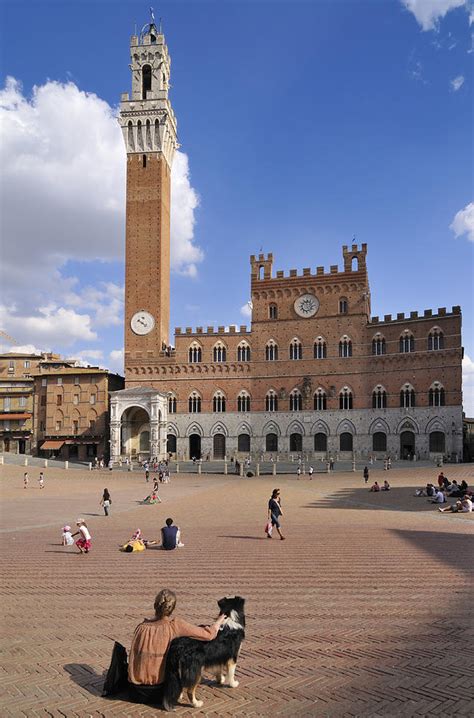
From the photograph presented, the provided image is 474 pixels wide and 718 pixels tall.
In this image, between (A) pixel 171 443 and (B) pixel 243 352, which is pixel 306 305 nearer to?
(B) pixel 243 352

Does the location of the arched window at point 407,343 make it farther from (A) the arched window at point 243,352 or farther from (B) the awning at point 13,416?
(B) the awning at point 13,416

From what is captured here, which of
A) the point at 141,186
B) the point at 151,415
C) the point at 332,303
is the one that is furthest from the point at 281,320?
the point at 141,186

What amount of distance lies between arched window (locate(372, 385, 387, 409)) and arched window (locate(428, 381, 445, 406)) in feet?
13.0

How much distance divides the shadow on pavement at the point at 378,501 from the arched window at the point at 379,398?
2118 centimetres

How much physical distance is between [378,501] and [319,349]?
99.0ft

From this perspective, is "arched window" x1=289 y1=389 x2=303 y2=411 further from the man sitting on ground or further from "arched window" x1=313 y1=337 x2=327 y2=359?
the man sitting on ground

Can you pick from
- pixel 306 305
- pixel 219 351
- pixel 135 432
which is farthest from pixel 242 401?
pixel 306 305

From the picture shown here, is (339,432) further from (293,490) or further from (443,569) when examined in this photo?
(443,569)

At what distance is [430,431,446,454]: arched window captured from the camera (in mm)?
49375

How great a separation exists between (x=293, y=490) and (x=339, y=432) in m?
22.0

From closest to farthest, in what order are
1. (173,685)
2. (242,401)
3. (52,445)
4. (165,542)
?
(173,685) → (165,542) → (242,401) → (52,445)

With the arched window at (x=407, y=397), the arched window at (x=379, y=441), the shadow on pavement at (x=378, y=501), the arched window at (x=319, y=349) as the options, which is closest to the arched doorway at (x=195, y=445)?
the arched window at (x=319, y=349)

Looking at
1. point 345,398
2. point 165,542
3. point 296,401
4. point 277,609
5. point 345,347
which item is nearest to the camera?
point 277,609

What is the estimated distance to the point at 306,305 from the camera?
56.8 metres
